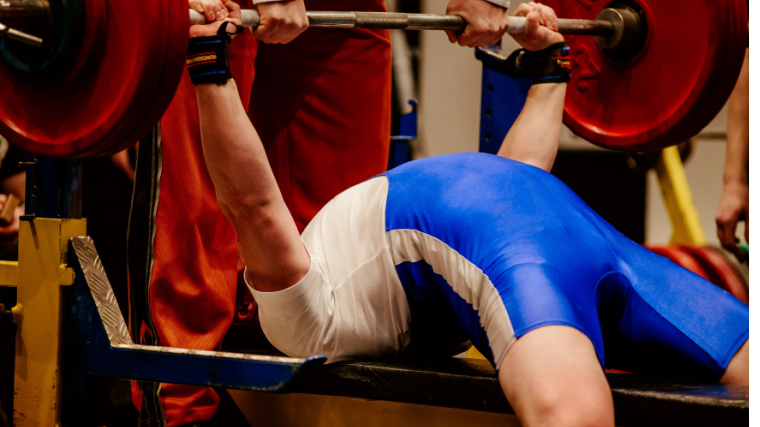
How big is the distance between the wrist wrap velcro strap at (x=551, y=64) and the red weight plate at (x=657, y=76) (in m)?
0.24

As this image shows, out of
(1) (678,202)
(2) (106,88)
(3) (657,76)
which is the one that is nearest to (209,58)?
(2) (106,88)

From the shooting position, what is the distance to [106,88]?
4.07 ft

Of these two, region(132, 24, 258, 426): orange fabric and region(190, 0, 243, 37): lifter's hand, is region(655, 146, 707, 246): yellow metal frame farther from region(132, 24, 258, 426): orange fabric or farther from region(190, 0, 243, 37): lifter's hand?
region(190, 0, 243, 37): lifter's hand

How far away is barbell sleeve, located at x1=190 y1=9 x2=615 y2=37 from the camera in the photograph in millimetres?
1317

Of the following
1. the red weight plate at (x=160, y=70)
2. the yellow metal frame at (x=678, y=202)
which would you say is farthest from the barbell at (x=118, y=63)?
the yellow metal frame at (x=678, y=202)

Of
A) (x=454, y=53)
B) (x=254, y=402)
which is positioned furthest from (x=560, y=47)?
(x=454, y=53)

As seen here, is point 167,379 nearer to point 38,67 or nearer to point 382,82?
point 38,67

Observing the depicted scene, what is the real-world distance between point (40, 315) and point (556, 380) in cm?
86

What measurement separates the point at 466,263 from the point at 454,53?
287 centimetres

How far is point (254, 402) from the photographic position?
5.16ft

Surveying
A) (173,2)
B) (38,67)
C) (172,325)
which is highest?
(173,2)

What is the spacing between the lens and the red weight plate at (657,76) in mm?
1724

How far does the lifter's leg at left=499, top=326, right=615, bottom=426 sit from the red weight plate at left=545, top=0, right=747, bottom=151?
880 millimetres

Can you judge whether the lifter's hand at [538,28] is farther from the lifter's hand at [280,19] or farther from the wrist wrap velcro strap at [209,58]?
the wrist wrap velcro strap at [209,58]
